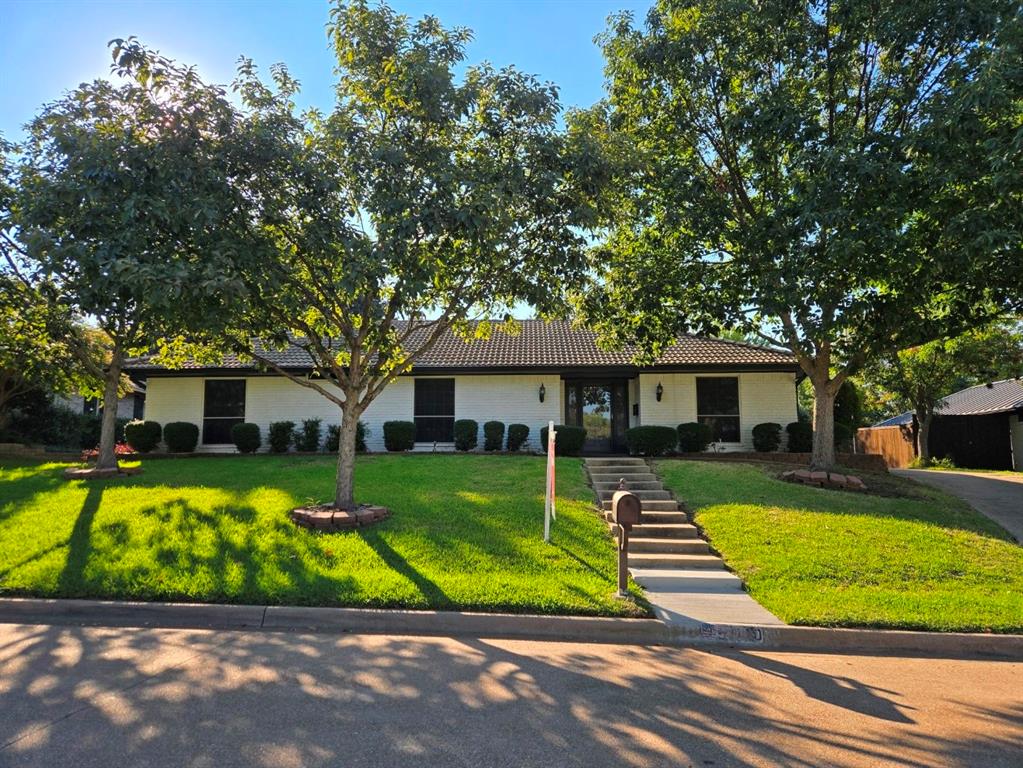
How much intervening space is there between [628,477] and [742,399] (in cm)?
718

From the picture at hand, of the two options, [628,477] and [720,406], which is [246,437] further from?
[720,406]

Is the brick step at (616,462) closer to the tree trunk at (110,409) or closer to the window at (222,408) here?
the tree trunk at (110,409)

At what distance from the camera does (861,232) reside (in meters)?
8.80

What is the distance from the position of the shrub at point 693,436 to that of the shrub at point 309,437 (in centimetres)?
984

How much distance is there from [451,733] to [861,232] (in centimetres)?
846

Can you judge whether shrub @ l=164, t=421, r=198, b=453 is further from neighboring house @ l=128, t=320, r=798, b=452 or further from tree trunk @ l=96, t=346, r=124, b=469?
tree trunk @ l=96, t=346, r=124, b=469

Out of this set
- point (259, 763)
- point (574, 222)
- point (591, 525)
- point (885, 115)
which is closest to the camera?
point (259, 763)

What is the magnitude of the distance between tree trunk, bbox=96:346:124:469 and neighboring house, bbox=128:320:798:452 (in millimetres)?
4585

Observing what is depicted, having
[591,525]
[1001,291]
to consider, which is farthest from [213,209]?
[1001,291]

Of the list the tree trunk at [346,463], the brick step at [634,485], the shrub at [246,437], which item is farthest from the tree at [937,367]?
the shrub at [246,437]

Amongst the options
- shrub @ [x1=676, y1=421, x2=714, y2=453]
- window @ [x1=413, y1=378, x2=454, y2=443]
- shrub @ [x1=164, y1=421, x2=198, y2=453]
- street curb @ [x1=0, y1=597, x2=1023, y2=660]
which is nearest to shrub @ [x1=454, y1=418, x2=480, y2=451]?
window @ [x1=413, y1=378, x2=454, y2=443]

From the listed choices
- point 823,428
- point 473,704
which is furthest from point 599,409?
point 473,704

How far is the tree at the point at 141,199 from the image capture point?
21.7 feet

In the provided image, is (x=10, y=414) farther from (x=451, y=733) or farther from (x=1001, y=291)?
(x=1001, y=291)
